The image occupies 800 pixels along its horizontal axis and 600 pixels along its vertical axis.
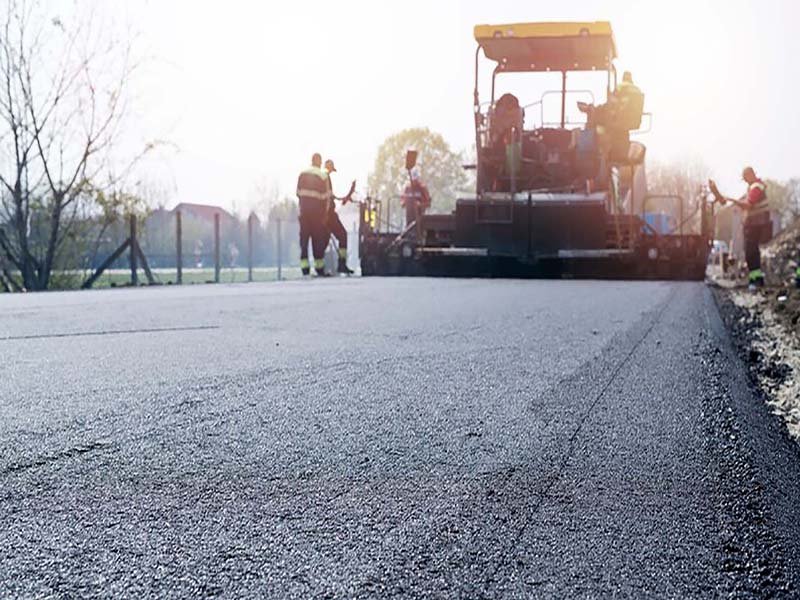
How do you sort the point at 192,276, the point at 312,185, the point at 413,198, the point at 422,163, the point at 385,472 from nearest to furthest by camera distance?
the point at 385,472, the point at 312,185, the point at 413,198, the point at 192,276, the point at 422,163

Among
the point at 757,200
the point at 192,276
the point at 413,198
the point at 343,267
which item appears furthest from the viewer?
the point at 192,276

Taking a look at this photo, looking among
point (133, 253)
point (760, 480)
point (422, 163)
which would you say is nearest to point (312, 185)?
point (133, 253)

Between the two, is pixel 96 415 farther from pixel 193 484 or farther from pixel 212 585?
pixel 212 585

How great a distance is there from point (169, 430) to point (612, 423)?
1204mm

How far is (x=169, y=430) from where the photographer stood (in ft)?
6.91

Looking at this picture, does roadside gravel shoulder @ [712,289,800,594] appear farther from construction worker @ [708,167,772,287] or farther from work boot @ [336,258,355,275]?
work boot @ [336,258,355,275]

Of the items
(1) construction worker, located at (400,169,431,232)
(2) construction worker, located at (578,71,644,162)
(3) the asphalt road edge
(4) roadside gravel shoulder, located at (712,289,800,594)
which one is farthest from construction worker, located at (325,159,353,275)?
(3) the asphalt road edge

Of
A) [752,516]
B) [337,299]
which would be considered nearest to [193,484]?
[752,516]

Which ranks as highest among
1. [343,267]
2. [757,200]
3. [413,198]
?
[413,198]

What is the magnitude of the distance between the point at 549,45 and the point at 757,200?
3.70 metres

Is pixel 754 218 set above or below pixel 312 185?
below

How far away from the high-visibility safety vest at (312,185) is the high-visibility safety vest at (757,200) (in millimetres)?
6544

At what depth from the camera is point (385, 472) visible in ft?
5.90

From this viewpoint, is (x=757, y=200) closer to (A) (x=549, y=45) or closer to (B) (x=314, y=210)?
(A) (x=549, y=45)
